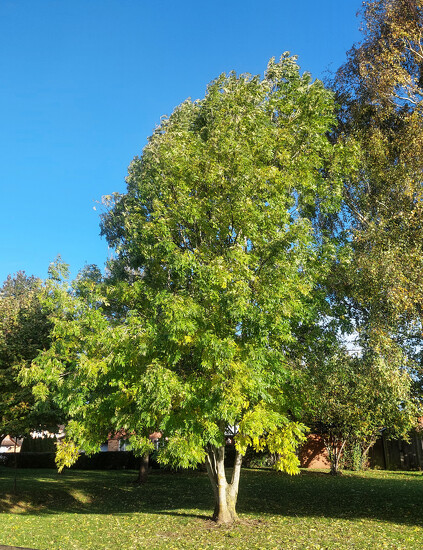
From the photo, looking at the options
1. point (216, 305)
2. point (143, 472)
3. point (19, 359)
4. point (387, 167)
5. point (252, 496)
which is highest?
point (387, 167)

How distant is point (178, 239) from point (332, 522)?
9176mm

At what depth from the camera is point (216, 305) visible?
12.1 metres

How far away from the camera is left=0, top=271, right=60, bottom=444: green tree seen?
1802 cm

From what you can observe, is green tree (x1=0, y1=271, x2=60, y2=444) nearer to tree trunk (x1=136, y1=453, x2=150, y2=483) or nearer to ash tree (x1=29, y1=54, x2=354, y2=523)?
ash tree (x1=29, y1=54, x2=354, y2=523)

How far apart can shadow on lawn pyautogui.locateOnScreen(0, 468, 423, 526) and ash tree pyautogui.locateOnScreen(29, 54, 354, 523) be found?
337 centimetres

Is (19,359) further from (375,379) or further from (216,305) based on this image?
(375,379)

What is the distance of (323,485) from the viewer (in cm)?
2205

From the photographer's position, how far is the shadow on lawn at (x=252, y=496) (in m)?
15.1

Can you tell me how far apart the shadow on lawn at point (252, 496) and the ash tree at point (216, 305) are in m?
3.37

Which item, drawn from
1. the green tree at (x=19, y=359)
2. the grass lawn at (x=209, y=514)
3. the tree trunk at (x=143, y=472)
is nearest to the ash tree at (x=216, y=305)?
the grass lawn at (x=209, y=514)

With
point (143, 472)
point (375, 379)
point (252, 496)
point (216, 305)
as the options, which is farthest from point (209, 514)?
point (143, 472)

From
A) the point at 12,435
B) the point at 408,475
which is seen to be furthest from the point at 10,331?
the point at 408,475

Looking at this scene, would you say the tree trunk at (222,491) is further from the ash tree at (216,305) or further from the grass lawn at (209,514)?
the grass lawn at (209,514)

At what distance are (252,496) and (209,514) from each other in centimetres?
429
